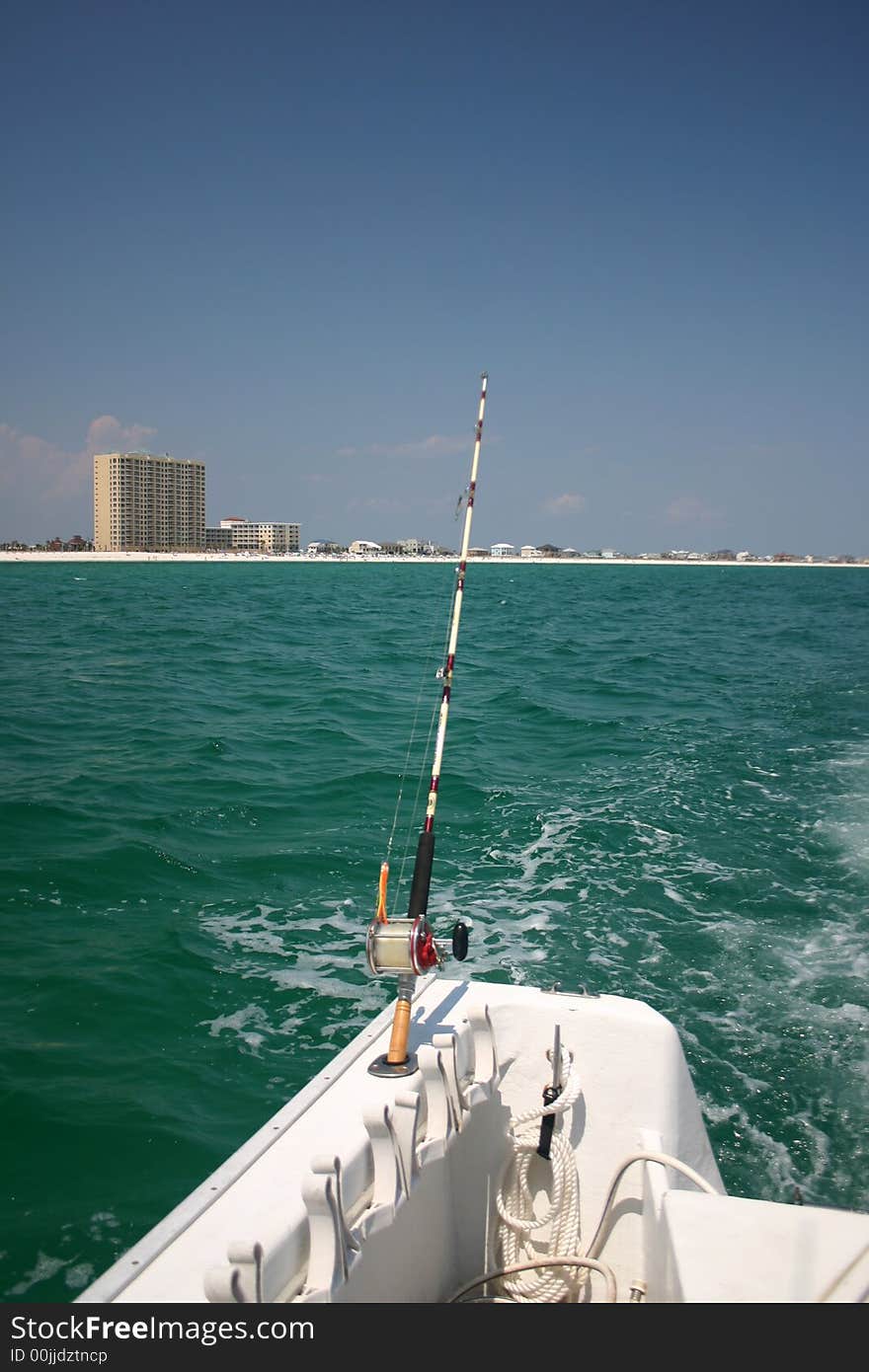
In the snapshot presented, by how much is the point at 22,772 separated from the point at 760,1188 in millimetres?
9062

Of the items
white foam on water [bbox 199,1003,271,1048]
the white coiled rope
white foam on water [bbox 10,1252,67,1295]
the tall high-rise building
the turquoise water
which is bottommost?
white foam on water [bbox 10,1252,67,1295]

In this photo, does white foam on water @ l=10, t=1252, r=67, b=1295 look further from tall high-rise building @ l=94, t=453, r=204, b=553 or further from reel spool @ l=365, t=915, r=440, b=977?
tall high-rise building @ l=94, t=453, r=204, b=553

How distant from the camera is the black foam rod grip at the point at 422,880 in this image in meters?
3.63

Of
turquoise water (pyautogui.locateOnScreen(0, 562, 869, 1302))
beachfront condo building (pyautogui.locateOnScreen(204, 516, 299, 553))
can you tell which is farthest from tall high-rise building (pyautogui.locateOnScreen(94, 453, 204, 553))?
turquoise water (pyautogui.locateOnScreen(0, 562, 869, 1302))

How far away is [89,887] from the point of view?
24.2 ft

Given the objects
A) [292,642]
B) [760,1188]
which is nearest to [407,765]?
[760,1188]

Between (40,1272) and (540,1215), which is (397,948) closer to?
(540,1215)

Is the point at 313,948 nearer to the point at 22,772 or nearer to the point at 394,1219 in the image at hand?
the point at 394,1219

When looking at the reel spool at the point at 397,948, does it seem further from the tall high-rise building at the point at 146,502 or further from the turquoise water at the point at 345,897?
the tall high-rise building at the point at 146,502

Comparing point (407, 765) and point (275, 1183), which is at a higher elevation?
point (275, 1183)

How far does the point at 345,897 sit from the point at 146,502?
15665 centimetres

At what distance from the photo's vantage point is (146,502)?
152625mm

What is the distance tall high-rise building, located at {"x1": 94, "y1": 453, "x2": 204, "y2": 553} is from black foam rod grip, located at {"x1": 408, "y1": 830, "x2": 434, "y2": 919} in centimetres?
14940

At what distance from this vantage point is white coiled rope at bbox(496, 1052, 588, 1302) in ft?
10.6
